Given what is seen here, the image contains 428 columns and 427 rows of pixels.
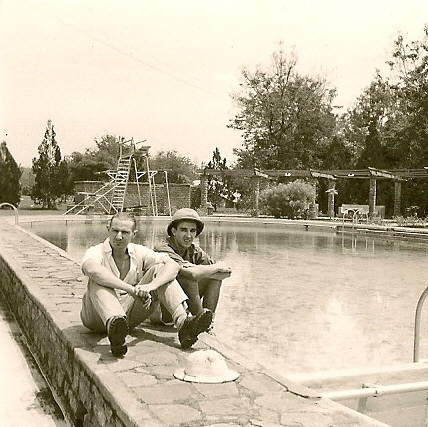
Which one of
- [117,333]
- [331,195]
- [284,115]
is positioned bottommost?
[117,333]

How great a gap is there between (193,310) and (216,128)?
35.0 m

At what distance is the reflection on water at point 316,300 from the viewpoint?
18.2 feet

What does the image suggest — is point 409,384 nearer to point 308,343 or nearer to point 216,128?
point 308,343

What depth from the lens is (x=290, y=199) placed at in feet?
87.6

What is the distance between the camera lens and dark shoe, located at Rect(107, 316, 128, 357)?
3.19 metres

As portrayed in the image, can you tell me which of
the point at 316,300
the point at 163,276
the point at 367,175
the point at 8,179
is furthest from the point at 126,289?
the point at 8,179

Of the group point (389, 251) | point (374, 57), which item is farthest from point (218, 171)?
point (389, 251)

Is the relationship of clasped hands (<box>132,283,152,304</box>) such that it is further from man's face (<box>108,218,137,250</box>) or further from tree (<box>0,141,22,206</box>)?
tree (<box>0,141,22,206</box>)

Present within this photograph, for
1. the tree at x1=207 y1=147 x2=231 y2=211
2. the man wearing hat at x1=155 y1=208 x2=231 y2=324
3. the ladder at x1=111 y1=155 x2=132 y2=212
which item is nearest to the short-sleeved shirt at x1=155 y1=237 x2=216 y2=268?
the man wearing hat at x1=155 y1=208 x2=231 y2=324

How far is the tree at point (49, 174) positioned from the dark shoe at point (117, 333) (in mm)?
28374

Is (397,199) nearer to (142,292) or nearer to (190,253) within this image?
(190,253)

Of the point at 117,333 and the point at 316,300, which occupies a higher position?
the point at 117,333

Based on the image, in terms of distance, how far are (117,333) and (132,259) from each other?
1.96 ft

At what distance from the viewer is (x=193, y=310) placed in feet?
12.7
